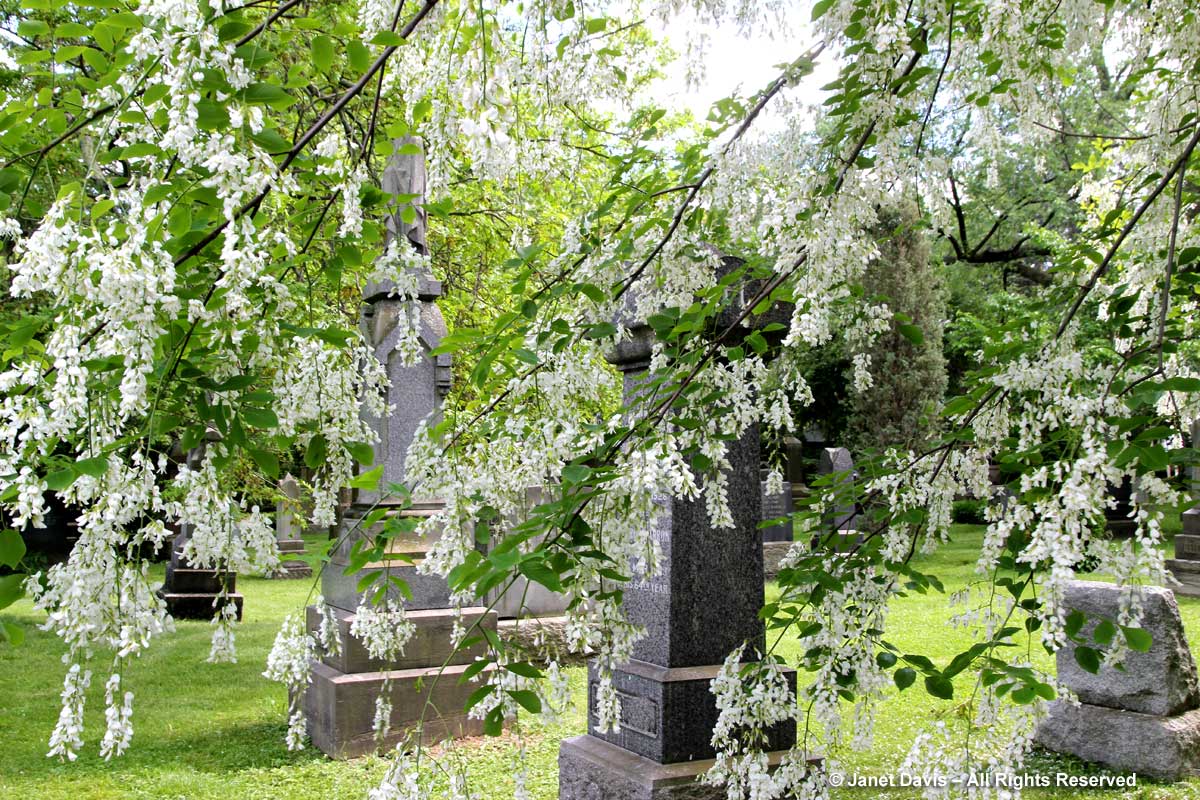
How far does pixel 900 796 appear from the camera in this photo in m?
5.01

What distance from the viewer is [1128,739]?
210 inches

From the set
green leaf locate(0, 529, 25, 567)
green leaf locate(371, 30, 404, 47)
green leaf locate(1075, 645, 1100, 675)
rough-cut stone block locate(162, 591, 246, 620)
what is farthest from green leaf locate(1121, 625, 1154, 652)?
rough-cut stone block locate(162, 591, 246, 620)

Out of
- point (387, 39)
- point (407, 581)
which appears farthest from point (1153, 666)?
point (387, 39)

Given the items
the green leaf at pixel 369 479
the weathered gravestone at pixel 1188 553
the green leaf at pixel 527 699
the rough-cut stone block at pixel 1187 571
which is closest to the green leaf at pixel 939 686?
the green leaf at pixel 527 699

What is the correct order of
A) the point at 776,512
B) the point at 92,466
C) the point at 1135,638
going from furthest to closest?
1. the point at 776,512
2. the point at 1135,638
3. the point at 92,466

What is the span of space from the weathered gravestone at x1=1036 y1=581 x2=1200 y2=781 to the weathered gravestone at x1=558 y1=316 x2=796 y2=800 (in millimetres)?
2298

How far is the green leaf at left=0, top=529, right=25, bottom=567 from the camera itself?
1.79m

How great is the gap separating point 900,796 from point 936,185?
344cm

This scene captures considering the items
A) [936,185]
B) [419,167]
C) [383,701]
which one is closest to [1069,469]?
[936,185]

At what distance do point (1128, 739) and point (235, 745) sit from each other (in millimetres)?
5895

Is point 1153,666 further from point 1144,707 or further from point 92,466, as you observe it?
point 92,466

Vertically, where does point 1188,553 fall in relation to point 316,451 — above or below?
below

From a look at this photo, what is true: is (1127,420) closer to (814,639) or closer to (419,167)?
(814,639)

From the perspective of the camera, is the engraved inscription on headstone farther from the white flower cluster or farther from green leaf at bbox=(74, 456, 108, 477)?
green leaf at bbox=(74, 456, 108, 477)
